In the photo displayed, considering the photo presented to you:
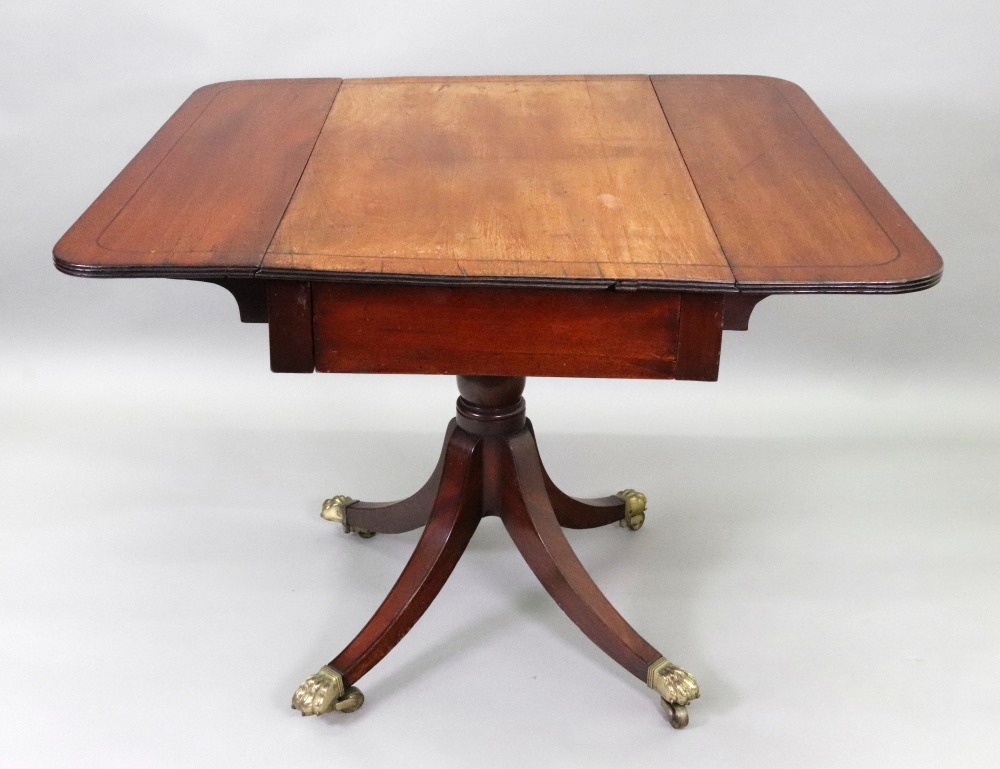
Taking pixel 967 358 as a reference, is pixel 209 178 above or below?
above

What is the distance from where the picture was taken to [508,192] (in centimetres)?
196

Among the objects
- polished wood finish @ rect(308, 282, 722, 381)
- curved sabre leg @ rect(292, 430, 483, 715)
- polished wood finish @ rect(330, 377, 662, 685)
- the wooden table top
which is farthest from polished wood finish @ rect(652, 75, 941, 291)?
curved sabre leg @ rect(292, 430, 483, 715)

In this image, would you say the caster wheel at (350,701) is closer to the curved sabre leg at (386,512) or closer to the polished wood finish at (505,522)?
the polished wood finish at (505,522)

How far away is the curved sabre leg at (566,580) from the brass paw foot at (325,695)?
387 mm

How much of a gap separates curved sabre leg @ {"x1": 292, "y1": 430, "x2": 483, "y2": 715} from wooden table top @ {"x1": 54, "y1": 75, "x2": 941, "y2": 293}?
1.80 ft

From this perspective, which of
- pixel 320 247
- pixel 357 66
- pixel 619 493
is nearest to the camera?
pixel 320 247

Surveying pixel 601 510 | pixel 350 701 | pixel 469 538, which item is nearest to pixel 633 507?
pixel 601 510

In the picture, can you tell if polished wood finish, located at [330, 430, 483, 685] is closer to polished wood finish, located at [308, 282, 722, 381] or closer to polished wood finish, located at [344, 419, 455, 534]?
polished wood finish, located at [344, 419, 455, 534]

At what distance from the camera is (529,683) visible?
2.28 meters

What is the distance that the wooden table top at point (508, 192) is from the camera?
1.73 m

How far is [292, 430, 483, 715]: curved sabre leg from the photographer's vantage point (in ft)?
7.17

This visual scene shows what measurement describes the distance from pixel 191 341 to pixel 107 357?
0.21m

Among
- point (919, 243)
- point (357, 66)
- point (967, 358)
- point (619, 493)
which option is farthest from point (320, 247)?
point (967, 358)

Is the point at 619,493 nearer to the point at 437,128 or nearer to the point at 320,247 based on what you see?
the point at 437,128
